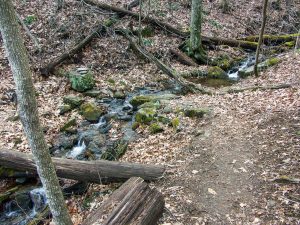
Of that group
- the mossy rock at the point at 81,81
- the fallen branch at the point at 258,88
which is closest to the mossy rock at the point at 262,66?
the fallen branch at the point at 258,88

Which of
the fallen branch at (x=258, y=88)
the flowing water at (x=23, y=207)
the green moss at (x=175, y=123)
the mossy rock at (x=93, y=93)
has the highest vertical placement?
the fallen branch at (x=258, y=88)

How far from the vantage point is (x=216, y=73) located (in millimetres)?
12852

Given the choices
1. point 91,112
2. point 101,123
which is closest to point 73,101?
point 91,112

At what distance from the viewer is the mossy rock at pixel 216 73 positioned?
12820 mm

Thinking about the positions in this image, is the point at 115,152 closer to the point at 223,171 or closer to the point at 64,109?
the point at 223,171

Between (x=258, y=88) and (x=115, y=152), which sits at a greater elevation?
(x=258, y=88)

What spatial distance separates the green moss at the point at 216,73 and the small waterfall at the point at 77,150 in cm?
665

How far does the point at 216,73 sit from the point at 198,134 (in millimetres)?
5946

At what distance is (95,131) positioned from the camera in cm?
899

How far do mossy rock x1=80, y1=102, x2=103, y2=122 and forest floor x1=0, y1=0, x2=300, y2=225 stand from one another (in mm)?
717

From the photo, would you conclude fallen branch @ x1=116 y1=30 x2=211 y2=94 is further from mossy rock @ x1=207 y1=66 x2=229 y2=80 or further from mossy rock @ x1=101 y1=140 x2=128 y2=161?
mossy rock @ x1=101 y1=140 x2=128 y2=161

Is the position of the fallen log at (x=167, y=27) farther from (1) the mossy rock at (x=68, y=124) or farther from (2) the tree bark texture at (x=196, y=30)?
(1) the mossy rock at (x=68, y=124)

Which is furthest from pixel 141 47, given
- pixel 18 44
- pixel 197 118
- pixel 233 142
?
pixel 18 44

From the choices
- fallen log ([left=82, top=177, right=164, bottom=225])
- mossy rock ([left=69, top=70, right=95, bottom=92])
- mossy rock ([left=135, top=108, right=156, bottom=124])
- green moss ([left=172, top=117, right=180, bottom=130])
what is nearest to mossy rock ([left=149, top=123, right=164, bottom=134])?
green moss ([left=172, top=117, right=180, bottom=130])
